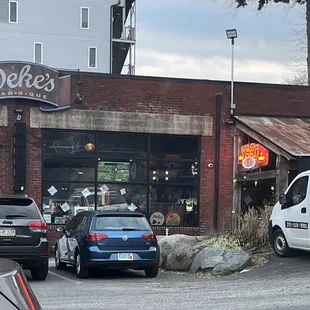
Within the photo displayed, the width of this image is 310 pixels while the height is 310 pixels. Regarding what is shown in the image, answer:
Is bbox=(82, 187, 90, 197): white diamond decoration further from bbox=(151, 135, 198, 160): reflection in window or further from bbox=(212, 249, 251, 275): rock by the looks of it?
bbox=(212, 249, 251, 275): rock

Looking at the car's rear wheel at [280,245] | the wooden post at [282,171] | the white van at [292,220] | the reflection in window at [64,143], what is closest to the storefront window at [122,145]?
the reflection in window at [64,143]

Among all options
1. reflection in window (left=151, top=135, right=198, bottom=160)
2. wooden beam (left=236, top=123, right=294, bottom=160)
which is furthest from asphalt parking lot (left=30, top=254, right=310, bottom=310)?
reflection in window (left=151, top=135, right=198, bottom=160)

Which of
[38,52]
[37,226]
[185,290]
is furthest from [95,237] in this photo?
[38,52]

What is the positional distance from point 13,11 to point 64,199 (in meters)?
22.0

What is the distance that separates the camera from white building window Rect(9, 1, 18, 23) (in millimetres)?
37719

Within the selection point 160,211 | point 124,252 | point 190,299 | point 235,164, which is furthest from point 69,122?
point 190,299

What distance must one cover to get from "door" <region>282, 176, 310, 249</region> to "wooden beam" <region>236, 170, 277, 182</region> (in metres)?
4.49

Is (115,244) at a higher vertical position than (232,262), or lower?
higher

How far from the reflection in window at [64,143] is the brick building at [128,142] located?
0.10 feet

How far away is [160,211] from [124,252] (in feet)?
23.6

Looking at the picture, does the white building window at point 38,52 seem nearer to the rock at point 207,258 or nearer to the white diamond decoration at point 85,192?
the white diamond decoration at point 85,192

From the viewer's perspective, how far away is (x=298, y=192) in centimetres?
1336

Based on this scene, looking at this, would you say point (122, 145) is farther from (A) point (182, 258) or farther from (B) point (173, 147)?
(A) point (182, 258)

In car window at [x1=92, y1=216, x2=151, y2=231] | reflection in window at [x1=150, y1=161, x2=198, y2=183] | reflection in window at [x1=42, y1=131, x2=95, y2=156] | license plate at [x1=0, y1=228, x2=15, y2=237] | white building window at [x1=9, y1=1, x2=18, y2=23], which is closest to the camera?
license plate at [x1=0, y1=228, x2=15, y2=237]
